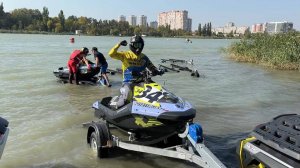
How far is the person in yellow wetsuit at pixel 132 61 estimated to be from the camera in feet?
21.9

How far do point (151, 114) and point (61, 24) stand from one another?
→ 136 meters

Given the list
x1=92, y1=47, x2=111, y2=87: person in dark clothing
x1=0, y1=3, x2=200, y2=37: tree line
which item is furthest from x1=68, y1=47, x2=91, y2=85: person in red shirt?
x1=0, y1=3, x2=200, y2=37: tree line

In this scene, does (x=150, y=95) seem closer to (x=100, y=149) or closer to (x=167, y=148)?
(x=167, y=148)

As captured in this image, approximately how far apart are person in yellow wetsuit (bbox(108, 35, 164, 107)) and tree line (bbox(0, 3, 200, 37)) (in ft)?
393

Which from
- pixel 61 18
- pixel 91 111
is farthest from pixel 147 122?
pixel 61 18

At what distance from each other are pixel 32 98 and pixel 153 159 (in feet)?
23.5

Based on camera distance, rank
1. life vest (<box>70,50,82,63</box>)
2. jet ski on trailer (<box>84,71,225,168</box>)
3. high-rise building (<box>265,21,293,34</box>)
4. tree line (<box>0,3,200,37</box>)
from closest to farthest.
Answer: jet ski on trailer (<box>84,71,225,168</box>) < life vest (<box>70,50,82,63</box>) < high-rise building (<box>265,21,293,34</box>) < tree line (<box>0,3,200,37</box>)

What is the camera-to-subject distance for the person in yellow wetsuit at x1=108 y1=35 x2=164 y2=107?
666cm

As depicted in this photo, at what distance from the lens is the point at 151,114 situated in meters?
Result: 5.77

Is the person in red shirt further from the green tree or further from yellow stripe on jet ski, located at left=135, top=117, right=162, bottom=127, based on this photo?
the green tree

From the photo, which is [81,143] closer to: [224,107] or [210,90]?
[224,107]

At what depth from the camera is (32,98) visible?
40.9ft

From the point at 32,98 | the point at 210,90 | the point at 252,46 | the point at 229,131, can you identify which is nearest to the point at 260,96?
the point at 210,90

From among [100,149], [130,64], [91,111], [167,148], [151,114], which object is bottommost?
[91,111]
